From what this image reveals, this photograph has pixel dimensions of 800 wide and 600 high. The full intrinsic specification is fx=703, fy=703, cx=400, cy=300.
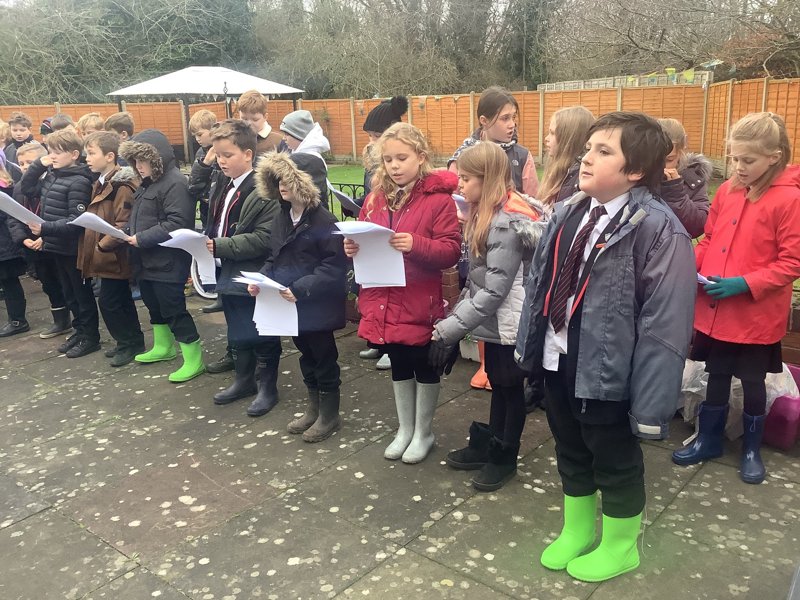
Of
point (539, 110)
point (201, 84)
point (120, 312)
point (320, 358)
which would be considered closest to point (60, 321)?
point (120, 312)

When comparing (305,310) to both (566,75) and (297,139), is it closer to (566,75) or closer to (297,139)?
(297,139)

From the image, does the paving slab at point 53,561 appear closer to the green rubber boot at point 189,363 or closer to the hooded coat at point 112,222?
the green rubber boot at point 189,363

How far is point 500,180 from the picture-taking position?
3.37 metres

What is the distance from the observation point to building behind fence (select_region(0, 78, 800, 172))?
14.2 meters

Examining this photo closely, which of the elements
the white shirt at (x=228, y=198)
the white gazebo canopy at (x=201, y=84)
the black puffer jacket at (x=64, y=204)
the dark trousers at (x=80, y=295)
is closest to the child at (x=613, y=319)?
the white shirt at (x=228, y=198)

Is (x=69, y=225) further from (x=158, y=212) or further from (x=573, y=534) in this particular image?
(x=573, y=534)

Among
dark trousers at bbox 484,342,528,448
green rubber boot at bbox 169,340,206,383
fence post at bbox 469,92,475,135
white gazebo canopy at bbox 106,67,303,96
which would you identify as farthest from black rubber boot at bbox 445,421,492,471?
fence post at bbox 469,92,475,135

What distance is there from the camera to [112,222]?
554cm

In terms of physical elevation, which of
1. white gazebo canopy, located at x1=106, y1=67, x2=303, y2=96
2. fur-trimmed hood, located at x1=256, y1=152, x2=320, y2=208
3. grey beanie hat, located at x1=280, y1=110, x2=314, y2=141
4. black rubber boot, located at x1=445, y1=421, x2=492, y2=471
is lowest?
black rubber boot, located at x1=445, y1=421, x2=492, y2=471

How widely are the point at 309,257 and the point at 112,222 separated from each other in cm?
227

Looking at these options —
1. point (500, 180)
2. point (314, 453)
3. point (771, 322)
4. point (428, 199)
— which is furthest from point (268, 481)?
point (771, 322)

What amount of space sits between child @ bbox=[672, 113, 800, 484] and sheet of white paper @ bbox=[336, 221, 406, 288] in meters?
1.52

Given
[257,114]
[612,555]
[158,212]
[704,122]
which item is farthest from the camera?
[704,122]

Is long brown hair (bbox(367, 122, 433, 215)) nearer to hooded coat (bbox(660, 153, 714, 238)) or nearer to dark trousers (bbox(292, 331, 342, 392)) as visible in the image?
dark trousers (bbox(292, 331, 342, 392))
